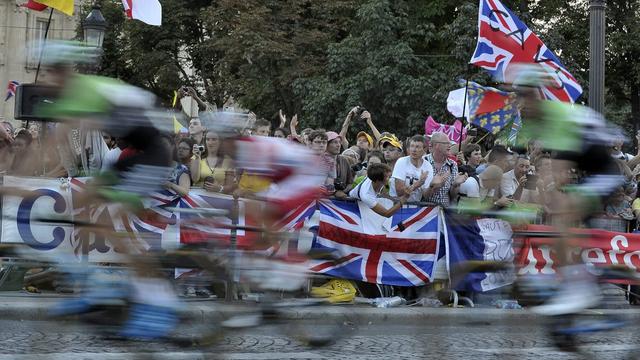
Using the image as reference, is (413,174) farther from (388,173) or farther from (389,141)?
(389,141)

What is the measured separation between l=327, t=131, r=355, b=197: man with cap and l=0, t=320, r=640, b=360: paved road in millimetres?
3016

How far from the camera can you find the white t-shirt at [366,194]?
12.3 metres

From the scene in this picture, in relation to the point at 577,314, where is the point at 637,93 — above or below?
above

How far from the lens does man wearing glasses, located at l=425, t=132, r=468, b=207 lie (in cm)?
1255

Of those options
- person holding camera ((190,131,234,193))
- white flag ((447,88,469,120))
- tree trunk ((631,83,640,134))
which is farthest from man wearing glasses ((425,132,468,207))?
tree trunk ((631,83,640,134))

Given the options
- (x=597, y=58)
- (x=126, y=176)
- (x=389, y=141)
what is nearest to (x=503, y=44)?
(x=597, y=58)

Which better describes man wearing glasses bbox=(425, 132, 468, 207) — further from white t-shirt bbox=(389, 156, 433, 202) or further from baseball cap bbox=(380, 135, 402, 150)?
baseball cap bbox=(380, 135, 402, 150)

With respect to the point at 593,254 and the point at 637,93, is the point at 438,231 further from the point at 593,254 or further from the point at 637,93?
the point at 637,93

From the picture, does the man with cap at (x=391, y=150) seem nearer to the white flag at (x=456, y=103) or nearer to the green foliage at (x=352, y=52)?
the white flag at (x=456, y=103)

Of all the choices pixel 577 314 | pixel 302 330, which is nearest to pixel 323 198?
pixel 302 330

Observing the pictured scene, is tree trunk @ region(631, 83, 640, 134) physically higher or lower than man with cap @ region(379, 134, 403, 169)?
higher

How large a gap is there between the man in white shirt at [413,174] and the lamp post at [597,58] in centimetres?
288

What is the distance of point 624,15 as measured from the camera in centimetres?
4112

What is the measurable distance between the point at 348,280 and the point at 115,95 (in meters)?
5.97
